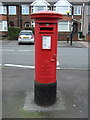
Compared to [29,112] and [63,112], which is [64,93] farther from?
[29,112]

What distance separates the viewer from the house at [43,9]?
98.4 ft

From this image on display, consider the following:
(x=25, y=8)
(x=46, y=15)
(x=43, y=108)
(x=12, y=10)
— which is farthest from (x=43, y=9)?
(x=43, y=108)

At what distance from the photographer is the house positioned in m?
30.0

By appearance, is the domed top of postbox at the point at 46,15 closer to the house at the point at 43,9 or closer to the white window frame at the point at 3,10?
the house at the point at 43,9

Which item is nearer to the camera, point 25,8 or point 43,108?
point 43,108

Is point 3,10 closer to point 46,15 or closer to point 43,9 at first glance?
point 43,9

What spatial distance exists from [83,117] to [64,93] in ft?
3.84

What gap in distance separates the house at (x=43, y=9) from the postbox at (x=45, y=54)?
26.8 meters

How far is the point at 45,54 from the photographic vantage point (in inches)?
144

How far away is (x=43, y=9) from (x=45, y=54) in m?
28.6

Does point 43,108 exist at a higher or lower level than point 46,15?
lower

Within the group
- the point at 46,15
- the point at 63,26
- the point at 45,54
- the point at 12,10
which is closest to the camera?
the point at 46,15

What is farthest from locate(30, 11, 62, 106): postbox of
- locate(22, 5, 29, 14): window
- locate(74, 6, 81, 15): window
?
locate(74, 6, 81, 15): window

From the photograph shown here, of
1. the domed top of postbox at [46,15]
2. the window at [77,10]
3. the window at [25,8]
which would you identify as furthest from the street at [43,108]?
the window at [77,10]
